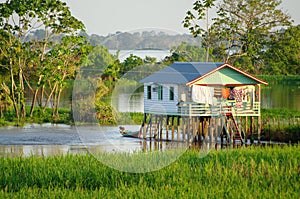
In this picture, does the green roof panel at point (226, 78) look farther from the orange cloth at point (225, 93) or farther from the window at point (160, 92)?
the window at point (160, 92)

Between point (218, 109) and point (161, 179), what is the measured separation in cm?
1231

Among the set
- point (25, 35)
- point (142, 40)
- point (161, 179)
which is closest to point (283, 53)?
point (25, 35)

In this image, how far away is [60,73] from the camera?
33.9m

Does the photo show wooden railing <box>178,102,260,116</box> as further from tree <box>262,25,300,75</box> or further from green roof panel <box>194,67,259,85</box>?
tree <box>262,25,300,75</box>

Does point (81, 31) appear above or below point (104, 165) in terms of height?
above

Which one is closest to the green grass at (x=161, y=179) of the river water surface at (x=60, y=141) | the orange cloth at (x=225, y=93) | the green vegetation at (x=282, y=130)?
the river water surface at (x=60, y=141)

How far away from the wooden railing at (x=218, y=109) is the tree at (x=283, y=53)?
31.8m

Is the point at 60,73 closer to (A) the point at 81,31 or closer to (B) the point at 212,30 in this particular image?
(A) the point at 81,31

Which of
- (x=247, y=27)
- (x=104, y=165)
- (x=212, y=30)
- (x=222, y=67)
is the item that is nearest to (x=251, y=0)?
(x=247, y=27)

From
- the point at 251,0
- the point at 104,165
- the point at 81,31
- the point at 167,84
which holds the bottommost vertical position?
the point at 104,165

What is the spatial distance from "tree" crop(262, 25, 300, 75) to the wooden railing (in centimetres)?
3185

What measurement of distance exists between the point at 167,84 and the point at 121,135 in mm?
2850

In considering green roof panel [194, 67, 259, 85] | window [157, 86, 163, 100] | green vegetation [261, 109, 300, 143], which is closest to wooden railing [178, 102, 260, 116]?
green vegetation [261, 109, 300, 143]

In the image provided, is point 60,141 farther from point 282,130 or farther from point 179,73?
point 282,130
